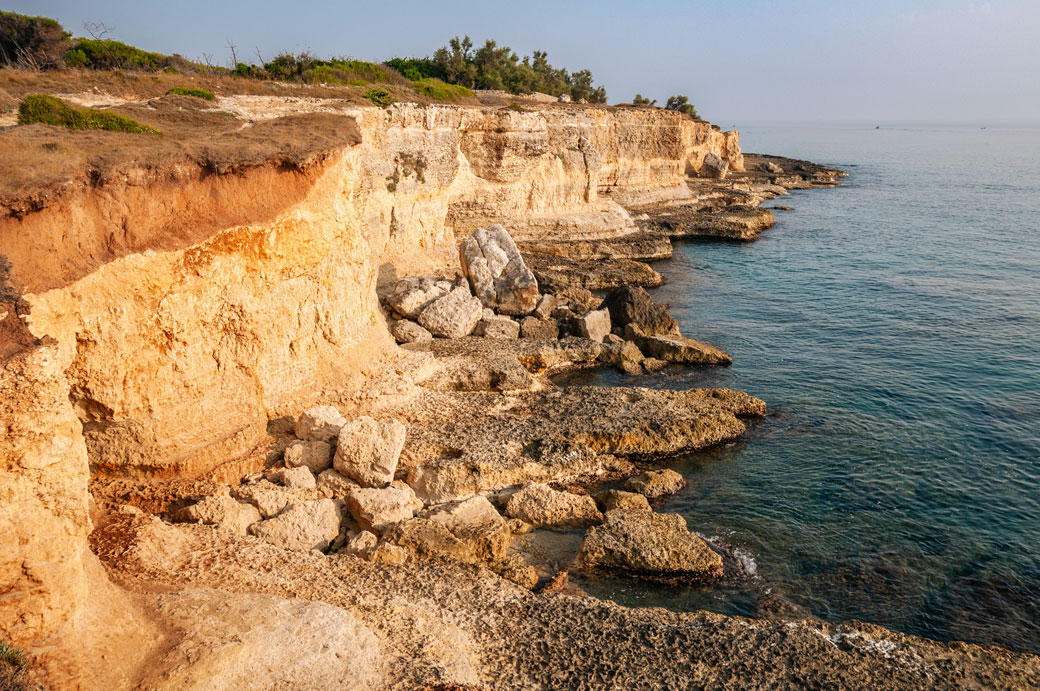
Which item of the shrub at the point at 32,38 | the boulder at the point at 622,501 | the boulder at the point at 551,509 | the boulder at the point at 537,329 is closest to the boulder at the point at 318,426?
the boulder at the point at 551,509

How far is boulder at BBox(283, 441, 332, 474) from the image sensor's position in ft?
53.8

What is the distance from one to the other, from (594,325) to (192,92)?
16.7 metres

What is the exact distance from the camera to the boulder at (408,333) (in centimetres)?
2495

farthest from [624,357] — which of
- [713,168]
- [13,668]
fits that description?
[713,168]

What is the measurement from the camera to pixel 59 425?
31.6 feet

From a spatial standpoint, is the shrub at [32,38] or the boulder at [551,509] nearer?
the boulder at [551,509]

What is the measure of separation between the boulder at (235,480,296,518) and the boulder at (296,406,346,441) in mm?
1889

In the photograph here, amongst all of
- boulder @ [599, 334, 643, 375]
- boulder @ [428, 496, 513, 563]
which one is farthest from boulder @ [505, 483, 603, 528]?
boulder @ [599, 334, 643, 375]

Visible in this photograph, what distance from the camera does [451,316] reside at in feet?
85.9

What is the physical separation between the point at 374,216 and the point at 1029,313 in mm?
30095

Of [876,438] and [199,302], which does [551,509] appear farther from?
[876,438]

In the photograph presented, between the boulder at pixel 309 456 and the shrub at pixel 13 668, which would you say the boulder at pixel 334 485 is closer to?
the boulder at pixel 309 456

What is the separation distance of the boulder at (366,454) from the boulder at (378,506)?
0.65m

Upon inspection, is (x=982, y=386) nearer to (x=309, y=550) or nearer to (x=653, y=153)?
(x=309, y=550)
